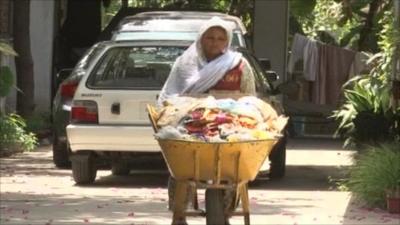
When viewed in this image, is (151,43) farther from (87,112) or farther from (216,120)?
(216,120)

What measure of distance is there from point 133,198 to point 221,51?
13.3ft

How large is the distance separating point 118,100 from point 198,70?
4.37m

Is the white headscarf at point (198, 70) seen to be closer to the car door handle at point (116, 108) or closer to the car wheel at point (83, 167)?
the car door handle at point (116, 108)

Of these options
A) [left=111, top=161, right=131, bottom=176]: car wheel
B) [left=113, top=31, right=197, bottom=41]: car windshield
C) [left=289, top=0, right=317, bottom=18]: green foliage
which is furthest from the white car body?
[left=289, top=0, right=317, bottom=18]: green foliage

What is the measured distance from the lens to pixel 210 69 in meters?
6.65

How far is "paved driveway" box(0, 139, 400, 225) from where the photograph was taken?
9078 mm

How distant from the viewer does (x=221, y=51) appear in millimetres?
6719

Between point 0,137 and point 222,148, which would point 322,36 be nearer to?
point 0,137

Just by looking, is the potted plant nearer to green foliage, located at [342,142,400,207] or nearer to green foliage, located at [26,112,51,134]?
green foliage, located at [342,142,400,207]

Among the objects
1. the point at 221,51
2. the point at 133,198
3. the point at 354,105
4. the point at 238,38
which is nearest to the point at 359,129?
the point at 354,105

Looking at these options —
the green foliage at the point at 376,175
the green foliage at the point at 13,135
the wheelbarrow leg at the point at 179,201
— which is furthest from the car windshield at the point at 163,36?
the wheelbarrow leg at the point at 179,201

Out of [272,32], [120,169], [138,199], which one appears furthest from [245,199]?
[272,32]

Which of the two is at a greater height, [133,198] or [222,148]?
[222,148]

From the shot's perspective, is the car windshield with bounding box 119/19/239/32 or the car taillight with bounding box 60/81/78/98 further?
the car windshield with bounding box 119/19/239/32
